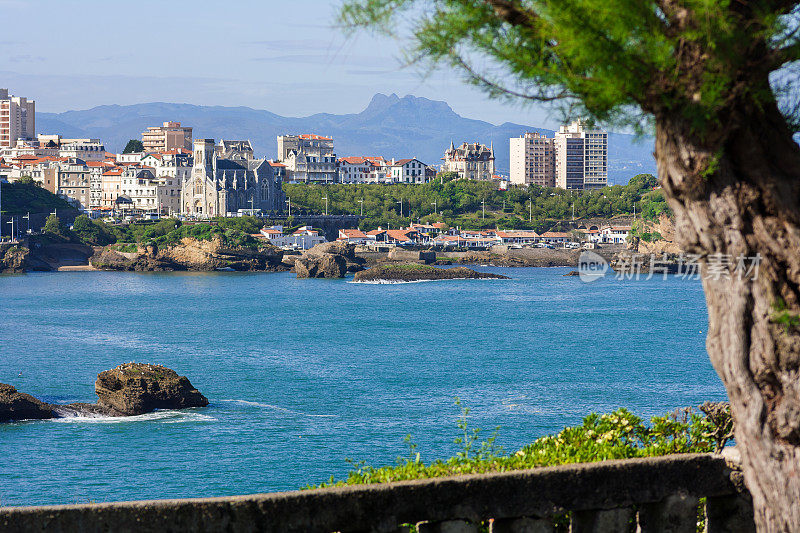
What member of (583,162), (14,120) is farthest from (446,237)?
(14,120)

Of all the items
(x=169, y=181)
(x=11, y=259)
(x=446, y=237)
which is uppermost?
(x=169, y=181)

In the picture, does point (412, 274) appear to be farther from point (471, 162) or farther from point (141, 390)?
point (471, 162)

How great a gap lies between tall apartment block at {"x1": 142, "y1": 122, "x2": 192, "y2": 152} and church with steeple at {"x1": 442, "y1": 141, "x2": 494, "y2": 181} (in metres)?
38.0

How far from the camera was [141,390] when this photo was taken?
72.2 ft

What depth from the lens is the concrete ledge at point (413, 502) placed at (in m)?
3.36

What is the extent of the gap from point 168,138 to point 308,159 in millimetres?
27864

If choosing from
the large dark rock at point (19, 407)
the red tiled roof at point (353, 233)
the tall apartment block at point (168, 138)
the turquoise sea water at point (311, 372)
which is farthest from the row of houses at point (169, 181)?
the large dark rock at point (19, 407)

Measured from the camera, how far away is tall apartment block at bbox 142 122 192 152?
138500mm

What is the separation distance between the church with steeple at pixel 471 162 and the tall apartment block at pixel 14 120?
67093mm

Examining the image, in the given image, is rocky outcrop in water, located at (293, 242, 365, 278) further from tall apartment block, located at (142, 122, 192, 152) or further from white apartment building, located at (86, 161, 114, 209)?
tall apartment block, located at (142, 122, 192, 152)

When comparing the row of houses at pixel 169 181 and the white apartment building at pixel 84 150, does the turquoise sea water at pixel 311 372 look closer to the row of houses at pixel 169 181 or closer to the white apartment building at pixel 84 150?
the row of houses at pixel 169 181

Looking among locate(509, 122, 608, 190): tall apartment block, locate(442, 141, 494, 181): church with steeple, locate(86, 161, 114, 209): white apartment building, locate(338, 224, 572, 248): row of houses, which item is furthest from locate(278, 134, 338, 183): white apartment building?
locate(509, 122, 608, 190): tall apartment block

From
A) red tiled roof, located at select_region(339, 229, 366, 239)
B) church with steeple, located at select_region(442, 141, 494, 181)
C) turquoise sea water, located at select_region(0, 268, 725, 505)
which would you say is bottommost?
turquoise sea water, located at select_region(0, 268, 725, 505)

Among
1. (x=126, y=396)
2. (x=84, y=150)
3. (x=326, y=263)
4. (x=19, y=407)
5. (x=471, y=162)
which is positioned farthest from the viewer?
(x=471, y=162)
